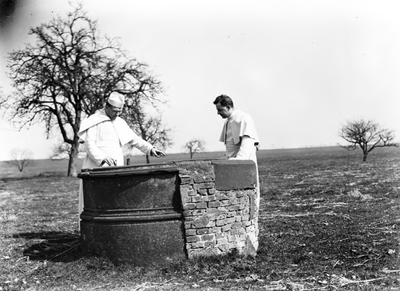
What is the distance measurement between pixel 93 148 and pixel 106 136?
1.01 feet

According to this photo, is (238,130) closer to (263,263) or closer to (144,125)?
(263,263)

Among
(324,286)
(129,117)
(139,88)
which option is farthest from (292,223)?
(139,88)

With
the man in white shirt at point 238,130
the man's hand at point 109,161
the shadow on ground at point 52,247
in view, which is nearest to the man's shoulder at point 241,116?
the man in white shirt at point 238,130

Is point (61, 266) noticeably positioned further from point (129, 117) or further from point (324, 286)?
point (129, 117)

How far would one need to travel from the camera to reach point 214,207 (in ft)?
17.8

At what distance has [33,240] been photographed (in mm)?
7586

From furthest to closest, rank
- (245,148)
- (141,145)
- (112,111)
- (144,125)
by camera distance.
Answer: (144,125), (141,145), (112,111), (245,148)

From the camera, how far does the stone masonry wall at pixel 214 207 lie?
5.32 m

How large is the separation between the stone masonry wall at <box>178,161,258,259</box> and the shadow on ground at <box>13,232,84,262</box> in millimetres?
1523

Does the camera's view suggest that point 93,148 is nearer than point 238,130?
No

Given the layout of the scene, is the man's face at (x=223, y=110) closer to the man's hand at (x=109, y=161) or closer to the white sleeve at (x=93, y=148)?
the man's hand at (x=109, y=161)

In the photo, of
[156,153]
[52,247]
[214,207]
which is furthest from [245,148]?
[52,247]

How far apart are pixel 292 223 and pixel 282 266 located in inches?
137

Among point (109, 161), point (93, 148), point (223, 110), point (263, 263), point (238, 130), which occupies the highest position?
point (223, 110)
